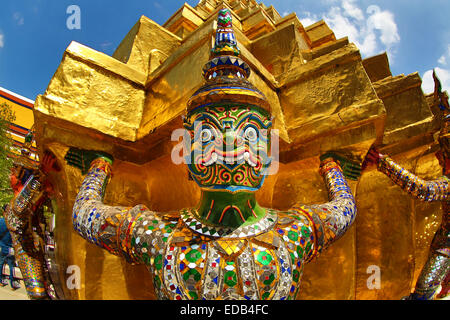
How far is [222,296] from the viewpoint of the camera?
133 cm

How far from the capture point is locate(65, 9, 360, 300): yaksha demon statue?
4.51 ft

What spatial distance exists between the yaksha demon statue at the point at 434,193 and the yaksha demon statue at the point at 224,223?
0.85 metres

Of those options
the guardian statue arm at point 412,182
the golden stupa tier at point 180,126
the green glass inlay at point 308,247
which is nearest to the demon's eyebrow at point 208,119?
the golden stupa tier at point 180,126

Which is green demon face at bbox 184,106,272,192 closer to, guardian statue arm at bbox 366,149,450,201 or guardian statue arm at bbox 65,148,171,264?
guardian statue arm at bbox 65,148,171,264

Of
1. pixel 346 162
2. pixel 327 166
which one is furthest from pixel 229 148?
pixel 346 162

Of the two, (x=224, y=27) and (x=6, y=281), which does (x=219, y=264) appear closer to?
(x=224, y=27)

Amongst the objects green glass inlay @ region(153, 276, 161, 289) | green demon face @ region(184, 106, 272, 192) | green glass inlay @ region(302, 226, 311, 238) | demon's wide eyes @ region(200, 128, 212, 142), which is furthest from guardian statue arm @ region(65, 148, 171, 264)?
green glass inlay @ region(302, 226, 311, 238)

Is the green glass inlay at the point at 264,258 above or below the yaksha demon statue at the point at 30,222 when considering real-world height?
below

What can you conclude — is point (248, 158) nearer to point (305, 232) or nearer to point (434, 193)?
point (305, 232)

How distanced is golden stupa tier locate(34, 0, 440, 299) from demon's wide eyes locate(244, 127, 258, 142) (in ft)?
2.04

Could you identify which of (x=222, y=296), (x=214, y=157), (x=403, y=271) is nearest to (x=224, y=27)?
(x=214, y=157)

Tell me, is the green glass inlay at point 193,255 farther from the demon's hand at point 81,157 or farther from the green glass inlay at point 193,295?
the demon's hand at point 81,157

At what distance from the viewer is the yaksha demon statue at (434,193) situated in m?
2.23
